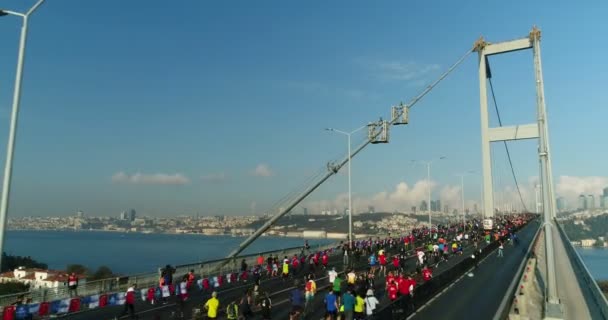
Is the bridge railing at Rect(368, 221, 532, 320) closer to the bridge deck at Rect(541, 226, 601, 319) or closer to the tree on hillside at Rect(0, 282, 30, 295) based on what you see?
the bridge deck at Rect(541, 226, 601, 319)

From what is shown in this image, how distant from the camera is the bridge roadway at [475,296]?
659 inches

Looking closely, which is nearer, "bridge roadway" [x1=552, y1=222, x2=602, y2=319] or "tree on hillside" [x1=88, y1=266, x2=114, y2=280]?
"bridge roadway" [x1=552, y1=222, x2=602, y2=319]

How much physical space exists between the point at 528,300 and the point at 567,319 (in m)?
2.49

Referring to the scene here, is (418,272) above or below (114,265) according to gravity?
above

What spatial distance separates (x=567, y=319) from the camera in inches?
666

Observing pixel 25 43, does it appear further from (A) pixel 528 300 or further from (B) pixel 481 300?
(A) pixel 528 300

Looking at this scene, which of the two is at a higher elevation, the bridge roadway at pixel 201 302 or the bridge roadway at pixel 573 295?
the bridge roadway at pixel 573 295

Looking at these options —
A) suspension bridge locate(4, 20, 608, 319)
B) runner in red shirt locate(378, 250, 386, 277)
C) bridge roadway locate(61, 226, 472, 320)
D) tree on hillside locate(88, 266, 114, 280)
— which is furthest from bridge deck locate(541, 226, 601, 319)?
tree on hillside locate(88, 266, 114, 280)

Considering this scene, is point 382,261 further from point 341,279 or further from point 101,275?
point 101,275

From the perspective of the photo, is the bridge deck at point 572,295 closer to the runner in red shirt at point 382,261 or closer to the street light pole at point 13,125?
the runner in red shirt at point 382,261

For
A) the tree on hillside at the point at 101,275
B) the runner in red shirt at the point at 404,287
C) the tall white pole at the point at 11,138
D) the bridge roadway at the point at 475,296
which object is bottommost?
the tree on hillside at the point at 101,275

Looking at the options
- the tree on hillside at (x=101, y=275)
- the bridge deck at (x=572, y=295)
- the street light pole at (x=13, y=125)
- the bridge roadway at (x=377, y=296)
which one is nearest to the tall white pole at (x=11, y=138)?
the street light pole at (x=13, y=125)

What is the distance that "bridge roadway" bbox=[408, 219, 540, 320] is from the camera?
16.7 m

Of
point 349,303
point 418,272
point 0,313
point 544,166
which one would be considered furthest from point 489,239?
point 0,313
